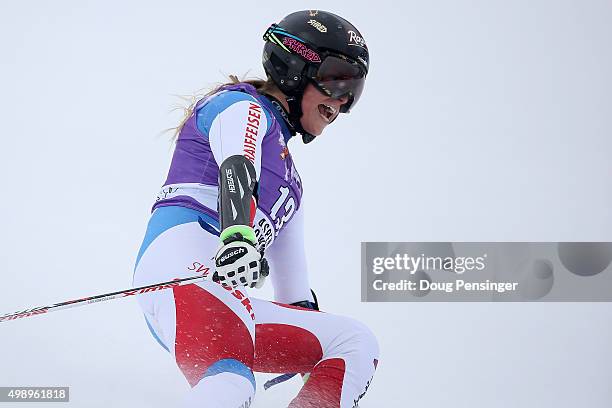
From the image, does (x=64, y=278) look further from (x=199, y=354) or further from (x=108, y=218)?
(x=199, y=354)

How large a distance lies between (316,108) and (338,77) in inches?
5.1

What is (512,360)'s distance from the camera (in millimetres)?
3979

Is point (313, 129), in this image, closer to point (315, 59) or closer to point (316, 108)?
point (316, 108)

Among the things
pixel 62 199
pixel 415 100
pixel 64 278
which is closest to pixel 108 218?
pixel 62 199

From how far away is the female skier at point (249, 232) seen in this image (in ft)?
6.93

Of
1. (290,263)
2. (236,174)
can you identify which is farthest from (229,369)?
(290,263)

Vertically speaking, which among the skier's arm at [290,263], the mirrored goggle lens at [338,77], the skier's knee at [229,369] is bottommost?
the skier's knee at [229,369]

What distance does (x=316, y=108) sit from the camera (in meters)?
2.68

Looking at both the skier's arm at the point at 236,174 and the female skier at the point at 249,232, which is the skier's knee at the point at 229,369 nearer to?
the female skier at the point at 249,232

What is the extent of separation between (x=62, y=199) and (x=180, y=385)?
2584 millimetres

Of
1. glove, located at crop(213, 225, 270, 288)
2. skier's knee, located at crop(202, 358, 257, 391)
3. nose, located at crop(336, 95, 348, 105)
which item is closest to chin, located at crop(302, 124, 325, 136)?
nose, located at crop(336, 95, 348, 105)
